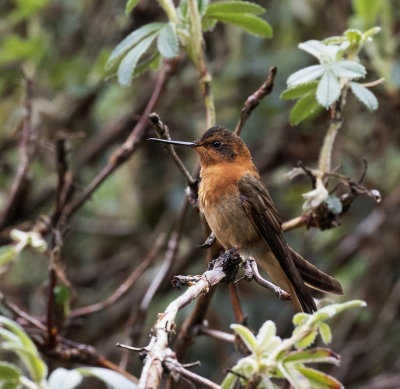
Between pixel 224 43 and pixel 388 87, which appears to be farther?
pixel 224 43

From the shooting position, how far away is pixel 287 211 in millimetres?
4289

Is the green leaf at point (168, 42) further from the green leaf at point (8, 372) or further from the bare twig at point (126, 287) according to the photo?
the green leaf at point (8, 372)

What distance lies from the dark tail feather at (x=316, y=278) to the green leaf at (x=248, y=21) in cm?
85

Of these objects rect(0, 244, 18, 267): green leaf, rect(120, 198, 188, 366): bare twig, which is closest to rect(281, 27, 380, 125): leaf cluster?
rect(120, 198, 188, 366): bare twig

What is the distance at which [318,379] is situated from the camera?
1.26 metres

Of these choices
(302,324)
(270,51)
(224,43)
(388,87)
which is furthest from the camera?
(270,51)

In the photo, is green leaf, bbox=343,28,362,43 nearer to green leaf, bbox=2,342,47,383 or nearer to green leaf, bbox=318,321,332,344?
green leaf, bbox=318,321,332,344

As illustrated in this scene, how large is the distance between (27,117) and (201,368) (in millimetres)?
2081

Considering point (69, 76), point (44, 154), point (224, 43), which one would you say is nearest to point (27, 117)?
point (69, 76)

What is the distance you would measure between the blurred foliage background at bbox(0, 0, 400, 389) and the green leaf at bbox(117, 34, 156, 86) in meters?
1.42

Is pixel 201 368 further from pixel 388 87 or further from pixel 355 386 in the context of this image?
pixel 388 87

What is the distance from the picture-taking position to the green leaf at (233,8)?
219 centimetres

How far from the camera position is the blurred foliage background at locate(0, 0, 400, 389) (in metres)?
3.68

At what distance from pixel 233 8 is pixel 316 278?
1.02m
